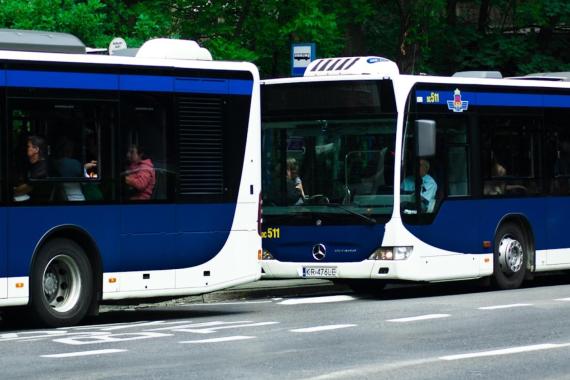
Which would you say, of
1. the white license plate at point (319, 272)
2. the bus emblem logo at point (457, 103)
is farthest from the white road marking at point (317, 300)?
the bus emblem logo at point (457, 103)

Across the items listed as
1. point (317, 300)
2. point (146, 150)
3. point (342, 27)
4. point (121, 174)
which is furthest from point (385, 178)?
point (342, 27)

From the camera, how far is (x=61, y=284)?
50.2ft

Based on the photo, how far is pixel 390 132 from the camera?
18.7 meters

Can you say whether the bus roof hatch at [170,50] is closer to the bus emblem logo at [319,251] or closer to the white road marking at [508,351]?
the bus emblem logo at [319,251]

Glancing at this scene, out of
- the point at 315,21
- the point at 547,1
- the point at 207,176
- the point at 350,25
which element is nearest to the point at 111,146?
the point at 207,176

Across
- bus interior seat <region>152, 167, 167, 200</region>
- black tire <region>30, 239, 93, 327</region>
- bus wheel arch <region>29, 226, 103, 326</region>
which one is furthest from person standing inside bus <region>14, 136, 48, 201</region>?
bus interior seat <region>152, 167, 167, 200</region>

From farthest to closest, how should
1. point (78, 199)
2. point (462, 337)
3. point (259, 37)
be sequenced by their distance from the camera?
point (259, 37) < point (78, 199) < point (462, 337)

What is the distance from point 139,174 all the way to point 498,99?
21.6 ft

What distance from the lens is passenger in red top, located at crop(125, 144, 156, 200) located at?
15773 mm

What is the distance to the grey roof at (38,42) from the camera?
1481cm

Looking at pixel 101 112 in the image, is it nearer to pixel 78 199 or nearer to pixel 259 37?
pixel 78 199

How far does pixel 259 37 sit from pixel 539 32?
1045 cm

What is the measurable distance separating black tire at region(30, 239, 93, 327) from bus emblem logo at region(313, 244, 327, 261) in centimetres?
420

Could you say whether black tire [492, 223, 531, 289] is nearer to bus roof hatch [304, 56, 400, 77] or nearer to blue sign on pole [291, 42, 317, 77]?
bus roof hatch [304, 56, 400, 77]
